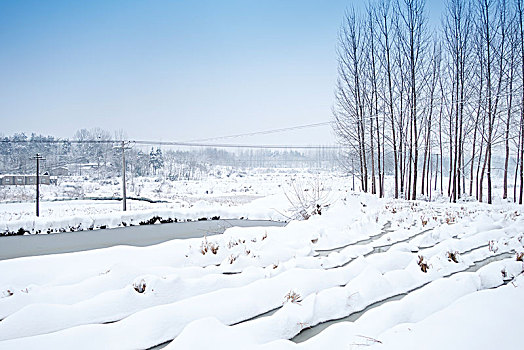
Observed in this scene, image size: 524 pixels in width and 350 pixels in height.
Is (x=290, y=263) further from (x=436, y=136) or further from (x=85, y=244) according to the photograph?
(x=436, y=136)

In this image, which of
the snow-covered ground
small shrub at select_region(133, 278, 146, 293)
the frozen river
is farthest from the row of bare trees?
small shrub at select_region(133, 278, 146, 293)

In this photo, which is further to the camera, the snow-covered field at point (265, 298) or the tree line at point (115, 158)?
the tree line at point (115, 158)

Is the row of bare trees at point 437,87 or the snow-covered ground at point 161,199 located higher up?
the row of bare trees at point 437,87

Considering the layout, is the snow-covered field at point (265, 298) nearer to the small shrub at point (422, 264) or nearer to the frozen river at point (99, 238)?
the small shrub at point (422, 264)

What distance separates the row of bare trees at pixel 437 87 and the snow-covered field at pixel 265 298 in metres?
8.49

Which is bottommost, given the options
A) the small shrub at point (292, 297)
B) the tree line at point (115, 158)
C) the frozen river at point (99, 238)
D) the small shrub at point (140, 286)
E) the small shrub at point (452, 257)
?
the frozen river at point (99, 238)

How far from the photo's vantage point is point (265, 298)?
2.50m

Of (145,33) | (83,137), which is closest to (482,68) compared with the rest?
(145,33)

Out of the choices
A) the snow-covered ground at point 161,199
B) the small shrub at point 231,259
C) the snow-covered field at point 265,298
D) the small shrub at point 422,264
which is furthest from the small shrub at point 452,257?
the snow-covered ground at point 161,199

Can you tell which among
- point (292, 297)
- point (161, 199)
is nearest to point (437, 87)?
point (292, 297)

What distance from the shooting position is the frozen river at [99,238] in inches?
A: 226

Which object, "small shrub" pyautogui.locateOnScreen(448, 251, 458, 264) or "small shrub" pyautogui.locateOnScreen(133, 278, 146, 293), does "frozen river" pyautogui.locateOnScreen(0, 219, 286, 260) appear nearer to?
"small shrub" pyautogui.locateOnScreen(133, 278, 146, 293)

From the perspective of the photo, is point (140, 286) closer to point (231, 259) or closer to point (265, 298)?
point (265, 298)

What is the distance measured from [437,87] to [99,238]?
1329 centimetres
